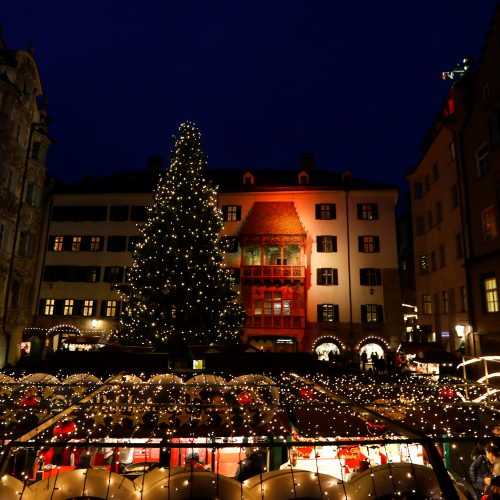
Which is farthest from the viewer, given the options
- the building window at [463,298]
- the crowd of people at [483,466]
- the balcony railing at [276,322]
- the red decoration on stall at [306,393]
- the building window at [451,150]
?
the balcony railing at [276,322]

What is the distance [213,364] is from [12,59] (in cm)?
2690

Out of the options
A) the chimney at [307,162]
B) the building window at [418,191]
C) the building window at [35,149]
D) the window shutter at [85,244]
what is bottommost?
the window shutter at [85,244]

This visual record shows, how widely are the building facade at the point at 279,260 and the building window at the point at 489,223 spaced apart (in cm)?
1335

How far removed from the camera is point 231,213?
3791 cm

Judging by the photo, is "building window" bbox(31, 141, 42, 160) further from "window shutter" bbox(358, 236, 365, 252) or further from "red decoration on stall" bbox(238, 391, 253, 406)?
"red decoration on stall" bbox(238, 391, 253, 406)

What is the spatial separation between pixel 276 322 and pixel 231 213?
10.8 meters

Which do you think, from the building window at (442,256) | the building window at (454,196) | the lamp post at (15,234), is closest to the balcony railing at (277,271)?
the building window at (442,256)

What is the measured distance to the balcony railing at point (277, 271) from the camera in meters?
34.5

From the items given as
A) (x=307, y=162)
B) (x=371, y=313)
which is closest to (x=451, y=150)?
(x=371, y=313)

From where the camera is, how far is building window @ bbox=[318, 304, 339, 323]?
3453 centimetres

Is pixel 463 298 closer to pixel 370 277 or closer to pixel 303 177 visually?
pixel 370 277

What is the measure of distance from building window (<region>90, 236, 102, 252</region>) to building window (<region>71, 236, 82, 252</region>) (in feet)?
3.64

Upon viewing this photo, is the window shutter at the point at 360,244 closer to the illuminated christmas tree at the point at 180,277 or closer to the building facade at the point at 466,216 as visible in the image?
the building facade at the point at 466,216

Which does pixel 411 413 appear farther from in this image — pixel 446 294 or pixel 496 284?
pixel 446 294
